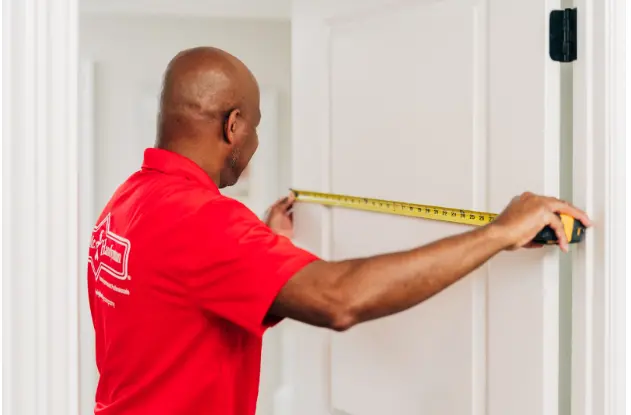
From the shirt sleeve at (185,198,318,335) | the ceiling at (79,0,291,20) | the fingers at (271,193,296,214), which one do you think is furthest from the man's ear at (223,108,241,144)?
the ceiling at (79,0,291,20)

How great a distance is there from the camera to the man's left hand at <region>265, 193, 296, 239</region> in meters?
1.89

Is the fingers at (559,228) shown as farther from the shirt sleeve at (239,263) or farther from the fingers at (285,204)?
the fingers at (285,204)

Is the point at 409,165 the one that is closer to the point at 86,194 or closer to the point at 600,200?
the point at 600,200

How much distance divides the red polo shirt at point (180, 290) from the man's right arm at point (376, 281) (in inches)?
1.2

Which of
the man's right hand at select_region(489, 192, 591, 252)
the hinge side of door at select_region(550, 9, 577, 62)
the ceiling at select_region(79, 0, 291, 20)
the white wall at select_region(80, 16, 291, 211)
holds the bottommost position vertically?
the man's right hand at select_region(489, 192, 591, 252)

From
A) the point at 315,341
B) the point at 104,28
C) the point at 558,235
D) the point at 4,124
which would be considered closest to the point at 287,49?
the point at 104,28

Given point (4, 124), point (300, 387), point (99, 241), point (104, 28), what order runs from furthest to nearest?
point (104, 28), point (300, 387), point (99, 241), point (4, 124)

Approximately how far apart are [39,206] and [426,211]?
2.85 feet

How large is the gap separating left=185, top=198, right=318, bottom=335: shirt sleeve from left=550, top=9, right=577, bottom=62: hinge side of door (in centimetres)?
54

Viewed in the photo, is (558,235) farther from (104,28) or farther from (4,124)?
(104,28)

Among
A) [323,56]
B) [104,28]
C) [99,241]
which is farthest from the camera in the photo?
[104,28]

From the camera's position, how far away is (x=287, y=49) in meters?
2.71

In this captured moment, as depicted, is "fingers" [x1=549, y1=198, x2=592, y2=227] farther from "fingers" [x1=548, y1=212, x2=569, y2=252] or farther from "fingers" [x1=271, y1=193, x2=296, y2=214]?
"fingers" [x1=271, y1=193, x2=296, y2=214]

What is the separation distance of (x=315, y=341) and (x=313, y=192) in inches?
15.8
